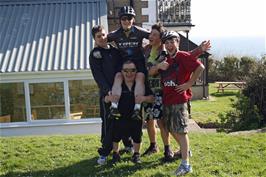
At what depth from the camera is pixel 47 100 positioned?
1045 cm

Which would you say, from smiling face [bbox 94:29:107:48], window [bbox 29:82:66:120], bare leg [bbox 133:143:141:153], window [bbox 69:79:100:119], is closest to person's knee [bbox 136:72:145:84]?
smiling face [bbox 94:29:107:48]

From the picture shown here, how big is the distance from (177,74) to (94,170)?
1.64 metres

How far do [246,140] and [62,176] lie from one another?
9.72 feet

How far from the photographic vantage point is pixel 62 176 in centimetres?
493

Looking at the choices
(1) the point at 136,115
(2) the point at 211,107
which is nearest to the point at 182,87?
(1) the point at 136,115

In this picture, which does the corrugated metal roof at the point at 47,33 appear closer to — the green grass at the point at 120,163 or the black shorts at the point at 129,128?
the green grass at the point at 120,163

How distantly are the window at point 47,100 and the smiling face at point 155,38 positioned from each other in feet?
19.2

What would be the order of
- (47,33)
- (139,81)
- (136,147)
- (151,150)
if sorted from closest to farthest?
(139,81) → (136,147) → (151,150) → (47,33)

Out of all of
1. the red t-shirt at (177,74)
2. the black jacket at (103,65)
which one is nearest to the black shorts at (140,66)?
the black jacket at (103,65)

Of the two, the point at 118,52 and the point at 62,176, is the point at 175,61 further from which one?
the point at 62,176

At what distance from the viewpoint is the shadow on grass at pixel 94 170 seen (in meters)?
4.82

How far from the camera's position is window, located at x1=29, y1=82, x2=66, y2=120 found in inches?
406

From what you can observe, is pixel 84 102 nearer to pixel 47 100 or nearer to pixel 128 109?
pixel 47 100

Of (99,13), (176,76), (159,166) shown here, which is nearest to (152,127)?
(159,166)
